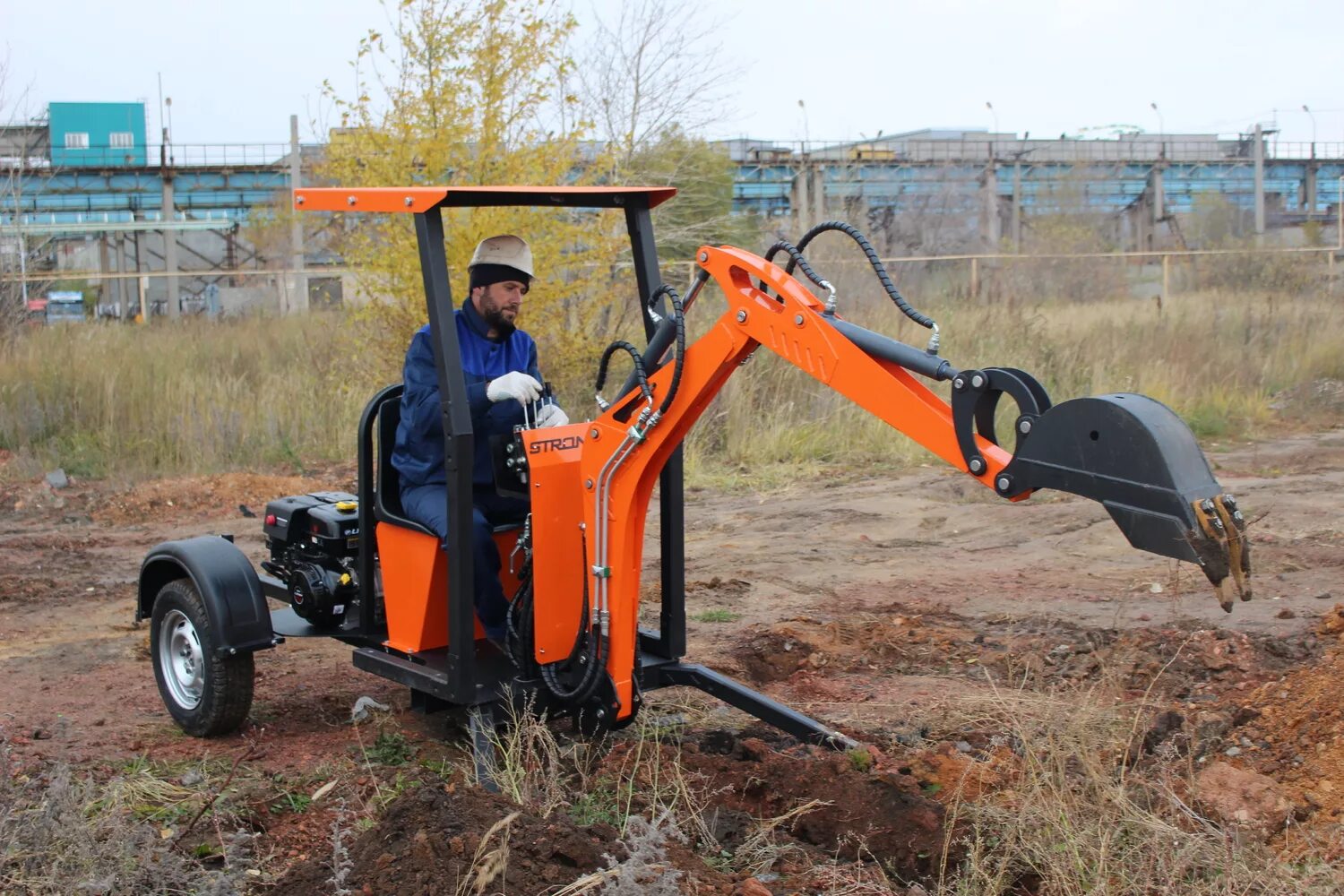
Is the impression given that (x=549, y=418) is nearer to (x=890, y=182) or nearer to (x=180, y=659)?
(x=180, y=659)

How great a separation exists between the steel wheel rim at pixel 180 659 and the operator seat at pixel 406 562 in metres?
0.94

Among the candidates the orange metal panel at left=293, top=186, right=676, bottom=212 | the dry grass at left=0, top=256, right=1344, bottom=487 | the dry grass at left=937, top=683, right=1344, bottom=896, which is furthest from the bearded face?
the dry grass at left=0, top=256, right=1344, bottom=487

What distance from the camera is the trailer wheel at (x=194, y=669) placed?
5484 millimetres

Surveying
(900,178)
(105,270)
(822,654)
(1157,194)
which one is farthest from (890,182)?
(822,654)

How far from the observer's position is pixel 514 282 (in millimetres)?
5273

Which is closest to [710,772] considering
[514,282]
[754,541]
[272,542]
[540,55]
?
[514,282]

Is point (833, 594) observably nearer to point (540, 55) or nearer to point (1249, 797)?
point (1249, 797)

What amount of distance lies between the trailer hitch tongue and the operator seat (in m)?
2.44

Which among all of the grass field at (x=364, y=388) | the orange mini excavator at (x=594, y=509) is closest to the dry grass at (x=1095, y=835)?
the orange mini excavator at (x=594, y=509)

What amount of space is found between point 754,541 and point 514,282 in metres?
4.78

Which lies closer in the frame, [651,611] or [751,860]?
[751,860]

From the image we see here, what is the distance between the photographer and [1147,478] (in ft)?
10.6

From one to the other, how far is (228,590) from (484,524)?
1300 mm

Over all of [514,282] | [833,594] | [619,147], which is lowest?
[833,594]
